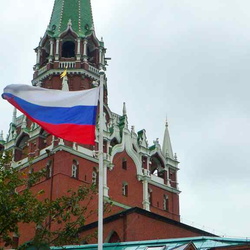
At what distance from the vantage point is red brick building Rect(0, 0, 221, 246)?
64562 mm

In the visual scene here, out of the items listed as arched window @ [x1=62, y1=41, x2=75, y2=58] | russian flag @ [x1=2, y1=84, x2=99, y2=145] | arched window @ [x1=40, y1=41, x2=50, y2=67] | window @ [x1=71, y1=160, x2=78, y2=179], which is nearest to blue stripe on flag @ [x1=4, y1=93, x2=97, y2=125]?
russian flag @ [x1=2, y1=84, x2=99, y2=145]

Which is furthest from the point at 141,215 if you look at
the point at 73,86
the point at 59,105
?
the point at 59,105

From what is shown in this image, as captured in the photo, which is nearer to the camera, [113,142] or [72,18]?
[113,142]

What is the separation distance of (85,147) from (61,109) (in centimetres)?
3942

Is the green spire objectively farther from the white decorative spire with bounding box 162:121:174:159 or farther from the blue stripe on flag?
the blue stripe on flag

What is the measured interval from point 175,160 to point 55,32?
20932 millimetres

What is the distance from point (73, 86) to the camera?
2857 inches

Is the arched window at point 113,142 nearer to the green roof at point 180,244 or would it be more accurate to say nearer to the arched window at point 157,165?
the arched window at point 157,165

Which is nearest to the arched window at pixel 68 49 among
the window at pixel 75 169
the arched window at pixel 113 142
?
the arched window at pixel 113 142

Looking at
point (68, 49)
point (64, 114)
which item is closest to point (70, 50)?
point (68, 49)

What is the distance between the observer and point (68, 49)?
7738 cm

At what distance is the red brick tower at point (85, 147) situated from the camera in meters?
65.2

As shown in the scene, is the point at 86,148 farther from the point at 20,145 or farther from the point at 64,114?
the point at 64,114

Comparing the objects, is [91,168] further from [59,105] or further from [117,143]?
[59,105]
